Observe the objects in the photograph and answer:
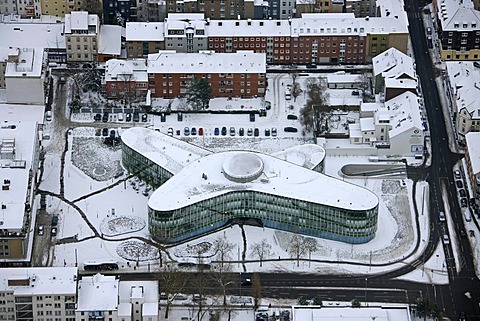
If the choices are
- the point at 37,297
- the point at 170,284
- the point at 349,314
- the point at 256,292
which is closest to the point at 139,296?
the point at 170,284

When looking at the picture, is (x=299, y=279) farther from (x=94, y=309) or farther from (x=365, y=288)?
(x=94, y=309)

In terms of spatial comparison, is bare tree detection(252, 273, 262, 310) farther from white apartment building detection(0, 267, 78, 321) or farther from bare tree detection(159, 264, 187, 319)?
white apartment building detection(0, 267, 78, 321)

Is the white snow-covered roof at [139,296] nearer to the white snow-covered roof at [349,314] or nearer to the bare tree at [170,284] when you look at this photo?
the bare tree at [170,284]

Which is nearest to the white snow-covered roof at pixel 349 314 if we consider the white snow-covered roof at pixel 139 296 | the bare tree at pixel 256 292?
the bare tree at pixel 256 292

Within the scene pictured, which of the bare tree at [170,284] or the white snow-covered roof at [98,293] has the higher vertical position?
the white snow-covered roof at [98,293]

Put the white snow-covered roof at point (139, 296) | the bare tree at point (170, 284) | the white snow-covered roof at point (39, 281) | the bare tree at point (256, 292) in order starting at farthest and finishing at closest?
the bare tree at point (256, 292) < the bare tree at point (170, 284) < the white snow-covered roof at point (139, 296) < the white snow-covered roof at point (39, 281)
